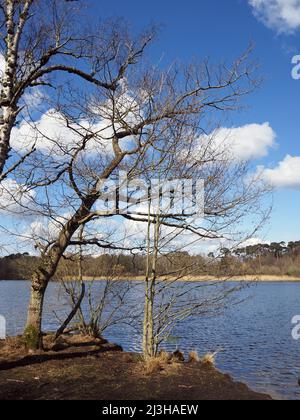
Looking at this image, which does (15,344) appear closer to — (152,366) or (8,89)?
(152,366)

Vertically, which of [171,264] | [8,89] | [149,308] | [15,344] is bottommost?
[15,344]

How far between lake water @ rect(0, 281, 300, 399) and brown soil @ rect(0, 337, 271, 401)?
2.03 m

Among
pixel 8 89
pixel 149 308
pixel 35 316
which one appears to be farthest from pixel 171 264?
pixel 8 89

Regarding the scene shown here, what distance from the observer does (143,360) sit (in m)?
9.81

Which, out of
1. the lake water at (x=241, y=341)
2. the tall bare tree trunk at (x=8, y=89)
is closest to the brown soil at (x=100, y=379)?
the lake water at (x=241, y=341)

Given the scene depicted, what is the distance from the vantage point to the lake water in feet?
41.4

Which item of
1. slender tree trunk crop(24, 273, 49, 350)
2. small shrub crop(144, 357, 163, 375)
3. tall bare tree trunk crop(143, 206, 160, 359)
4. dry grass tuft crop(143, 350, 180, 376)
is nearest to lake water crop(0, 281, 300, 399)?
dry grass tuft crop(143, 350, 180, 376)

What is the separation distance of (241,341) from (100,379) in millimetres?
11443

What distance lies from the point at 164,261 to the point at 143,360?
222 cm

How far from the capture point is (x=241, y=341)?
60.5 ft

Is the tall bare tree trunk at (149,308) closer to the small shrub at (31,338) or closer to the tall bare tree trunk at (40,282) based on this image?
the tall bare tree trunk at (40,282)

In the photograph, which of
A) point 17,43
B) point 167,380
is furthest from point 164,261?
point 17,43
